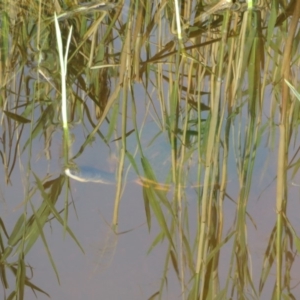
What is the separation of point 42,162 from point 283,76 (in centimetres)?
35

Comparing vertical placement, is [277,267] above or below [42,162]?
below

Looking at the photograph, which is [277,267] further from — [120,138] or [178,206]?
[120,138]

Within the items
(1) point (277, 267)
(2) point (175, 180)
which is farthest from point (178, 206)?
(1) point (277, 267)

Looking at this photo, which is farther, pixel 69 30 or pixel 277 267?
pixel 69 30

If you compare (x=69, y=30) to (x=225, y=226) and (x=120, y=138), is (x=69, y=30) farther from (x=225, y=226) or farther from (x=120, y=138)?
(x=225, y=226)

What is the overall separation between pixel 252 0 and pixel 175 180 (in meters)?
0.27

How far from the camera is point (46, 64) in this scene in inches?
34.4

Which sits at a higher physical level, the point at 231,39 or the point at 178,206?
the point at 231,39

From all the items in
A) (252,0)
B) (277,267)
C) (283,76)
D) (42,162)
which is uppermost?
(252,0)

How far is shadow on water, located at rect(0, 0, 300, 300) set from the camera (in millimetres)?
803

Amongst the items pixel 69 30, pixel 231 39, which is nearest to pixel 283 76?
pixel 231 39

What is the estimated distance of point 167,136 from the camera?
0.84 metres

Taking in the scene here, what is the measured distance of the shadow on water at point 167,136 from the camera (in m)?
0.80

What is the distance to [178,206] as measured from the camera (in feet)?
2.67
